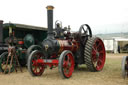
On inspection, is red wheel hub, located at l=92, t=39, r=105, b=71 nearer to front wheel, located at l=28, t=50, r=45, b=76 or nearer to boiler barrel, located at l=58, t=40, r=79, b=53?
boiler barrel, located at l=58, t=40, r=79, b=53

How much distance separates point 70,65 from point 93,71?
1.45 metres

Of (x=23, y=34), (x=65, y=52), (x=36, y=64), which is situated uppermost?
(x=23, y=34)

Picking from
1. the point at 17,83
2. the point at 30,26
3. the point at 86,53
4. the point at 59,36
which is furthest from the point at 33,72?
the point at 30,26

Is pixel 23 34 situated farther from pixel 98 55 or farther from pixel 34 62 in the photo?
pixel 98 55

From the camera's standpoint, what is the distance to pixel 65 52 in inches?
207

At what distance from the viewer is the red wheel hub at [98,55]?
6.87 metres

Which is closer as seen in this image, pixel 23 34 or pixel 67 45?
pixel 67 45

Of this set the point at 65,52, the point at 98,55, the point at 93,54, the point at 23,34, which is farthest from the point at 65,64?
the point at 23,34

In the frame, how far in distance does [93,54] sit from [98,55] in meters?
0.25

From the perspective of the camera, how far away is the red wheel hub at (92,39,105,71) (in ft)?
22.5

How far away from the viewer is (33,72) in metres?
5.61

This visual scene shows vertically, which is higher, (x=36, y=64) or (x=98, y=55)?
(x=98, y=55)

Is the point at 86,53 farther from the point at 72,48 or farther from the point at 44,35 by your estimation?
the point at 44,35

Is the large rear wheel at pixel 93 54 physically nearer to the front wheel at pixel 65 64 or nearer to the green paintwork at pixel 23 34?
the front wheel at pixel 65 64
